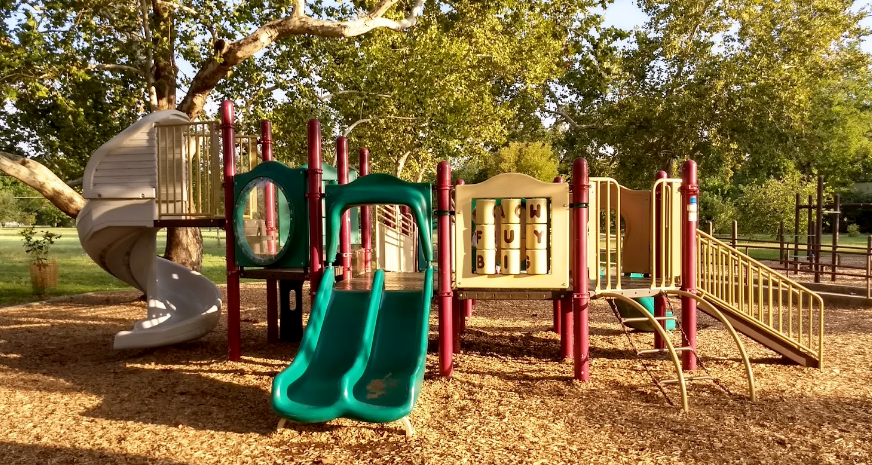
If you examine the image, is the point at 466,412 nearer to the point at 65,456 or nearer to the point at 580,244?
the point at 580,244

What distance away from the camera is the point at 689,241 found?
798 centimetres

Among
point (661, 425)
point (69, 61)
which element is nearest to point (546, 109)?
point (69, 61)

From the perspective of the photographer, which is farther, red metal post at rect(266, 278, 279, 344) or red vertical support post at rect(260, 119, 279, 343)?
red metal post at rect(266, 278, 279, 344)

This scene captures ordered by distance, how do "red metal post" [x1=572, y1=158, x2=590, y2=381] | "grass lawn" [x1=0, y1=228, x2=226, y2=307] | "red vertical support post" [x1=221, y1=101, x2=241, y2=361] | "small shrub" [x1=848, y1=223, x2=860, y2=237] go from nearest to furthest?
1. "red metal post" [x1=572, y1=158, x2=590, y2=381]
2. "red vertical support post" [x1=221, y1=101, x2=241, y2=361]
3. "grass lawn" [x1=0, y1=228, x2=226, y2=307]
4. "small shrub" [x1=848, y1=223, x2=860, y2=237]

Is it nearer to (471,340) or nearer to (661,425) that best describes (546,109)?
(471,340)

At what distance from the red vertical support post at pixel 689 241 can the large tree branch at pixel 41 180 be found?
11.2 metres

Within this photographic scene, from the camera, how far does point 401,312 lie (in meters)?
7.43

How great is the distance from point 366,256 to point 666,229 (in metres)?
4.61

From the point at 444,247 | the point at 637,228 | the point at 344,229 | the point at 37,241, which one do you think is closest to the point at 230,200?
the point at 344,229

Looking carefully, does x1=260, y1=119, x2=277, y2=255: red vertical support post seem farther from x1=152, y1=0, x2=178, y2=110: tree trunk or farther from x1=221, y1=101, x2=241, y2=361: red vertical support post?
x1=152, y1=0, x2=178, y2=110: tree trunk

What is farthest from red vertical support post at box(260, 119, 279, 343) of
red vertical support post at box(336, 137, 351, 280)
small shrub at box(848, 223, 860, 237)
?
small shrub at box(848, 223, 860, 237)

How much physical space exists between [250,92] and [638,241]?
39.2ft

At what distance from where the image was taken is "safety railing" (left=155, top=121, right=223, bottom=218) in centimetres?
900

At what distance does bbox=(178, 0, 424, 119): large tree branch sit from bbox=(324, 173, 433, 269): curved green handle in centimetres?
614
